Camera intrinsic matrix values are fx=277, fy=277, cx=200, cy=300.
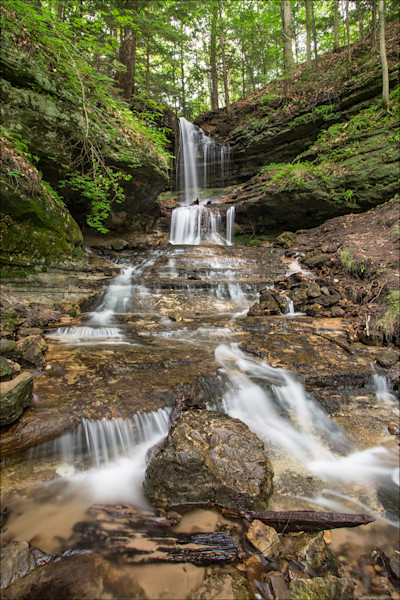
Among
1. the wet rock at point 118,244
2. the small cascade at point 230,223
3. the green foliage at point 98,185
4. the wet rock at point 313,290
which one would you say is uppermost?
the small cascade at point 230,223

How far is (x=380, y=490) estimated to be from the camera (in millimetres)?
2510

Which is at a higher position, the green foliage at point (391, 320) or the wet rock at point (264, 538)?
the green foliage at point (391, 320)

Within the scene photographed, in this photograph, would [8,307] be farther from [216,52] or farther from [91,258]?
[216,52]

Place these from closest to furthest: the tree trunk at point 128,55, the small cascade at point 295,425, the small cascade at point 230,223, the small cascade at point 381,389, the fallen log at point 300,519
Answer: the fallen log at point 300,519
the small cascade at point 295,425
the small cascade at point 381,389
the tree trunk at point 128,55
the small cascade at point 230,223

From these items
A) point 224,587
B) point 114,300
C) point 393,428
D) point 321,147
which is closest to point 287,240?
point 321,147

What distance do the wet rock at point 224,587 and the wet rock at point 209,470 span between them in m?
0.52

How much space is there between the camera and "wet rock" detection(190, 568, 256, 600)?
149 centimetres

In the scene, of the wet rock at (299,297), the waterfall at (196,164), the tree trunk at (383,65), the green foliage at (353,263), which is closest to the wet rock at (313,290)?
the wet rock at (299,297)

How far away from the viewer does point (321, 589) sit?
1529 mm

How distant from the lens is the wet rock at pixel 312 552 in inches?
67.1

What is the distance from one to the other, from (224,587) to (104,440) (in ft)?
4.96

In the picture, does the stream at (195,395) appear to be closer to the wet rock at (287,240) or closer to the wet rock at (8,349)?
the wet rock at (8,349)

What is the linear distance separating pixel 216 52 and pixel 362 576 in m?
27.8

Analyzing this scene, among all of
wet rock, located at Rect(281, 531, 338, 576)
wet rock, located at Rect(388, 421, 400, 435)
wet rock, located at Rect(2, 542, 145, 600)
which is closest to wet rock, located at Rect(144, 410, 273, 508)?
wet rock, located at Rect(281, 531, 338, 576)
